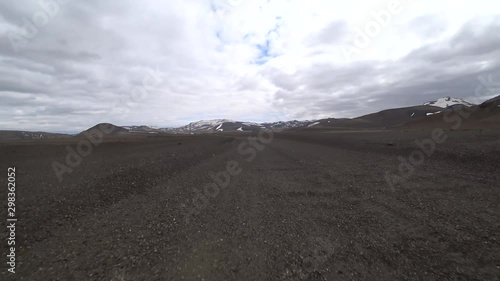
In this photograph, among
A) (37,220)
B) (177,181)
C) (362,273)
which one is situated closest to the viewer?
(362,273)

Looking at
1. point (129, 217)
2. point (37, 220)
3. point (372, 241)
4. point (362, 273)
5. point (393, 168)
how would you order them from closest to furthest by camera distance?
point (362, 273) → point (372, 241) → point (37, 220) → point (129, 217) → point (393, 168)

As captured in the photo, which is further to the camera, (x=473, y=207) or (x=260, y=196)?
(x=260, y=196)

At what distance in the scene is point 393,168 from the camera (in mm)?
16516

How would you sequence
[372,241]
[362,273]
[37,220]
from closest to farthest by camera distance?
1. [362,273]
2. [372,241]
3. [37,220]

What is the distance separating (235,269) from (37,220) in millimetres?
7946

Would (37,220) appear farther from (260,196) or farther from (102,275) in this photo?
(260,196)

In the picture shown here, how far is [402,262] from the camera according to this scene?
574 centimetres

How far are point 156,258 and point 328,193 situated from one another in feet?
27.3

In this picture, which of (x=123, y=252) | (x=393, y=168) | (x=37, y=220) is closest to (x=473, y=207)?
(x=393, y=168)

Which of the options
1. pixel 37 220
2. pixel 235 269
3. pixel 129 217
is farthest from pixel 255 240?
pixel 37 220

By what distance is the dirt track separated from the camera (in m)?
5.66

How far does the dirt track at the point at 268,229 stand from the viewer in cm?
566

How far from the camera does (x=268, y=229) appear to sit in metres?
7.92

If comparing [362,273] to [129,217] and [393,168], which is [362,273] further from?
[393,168]
